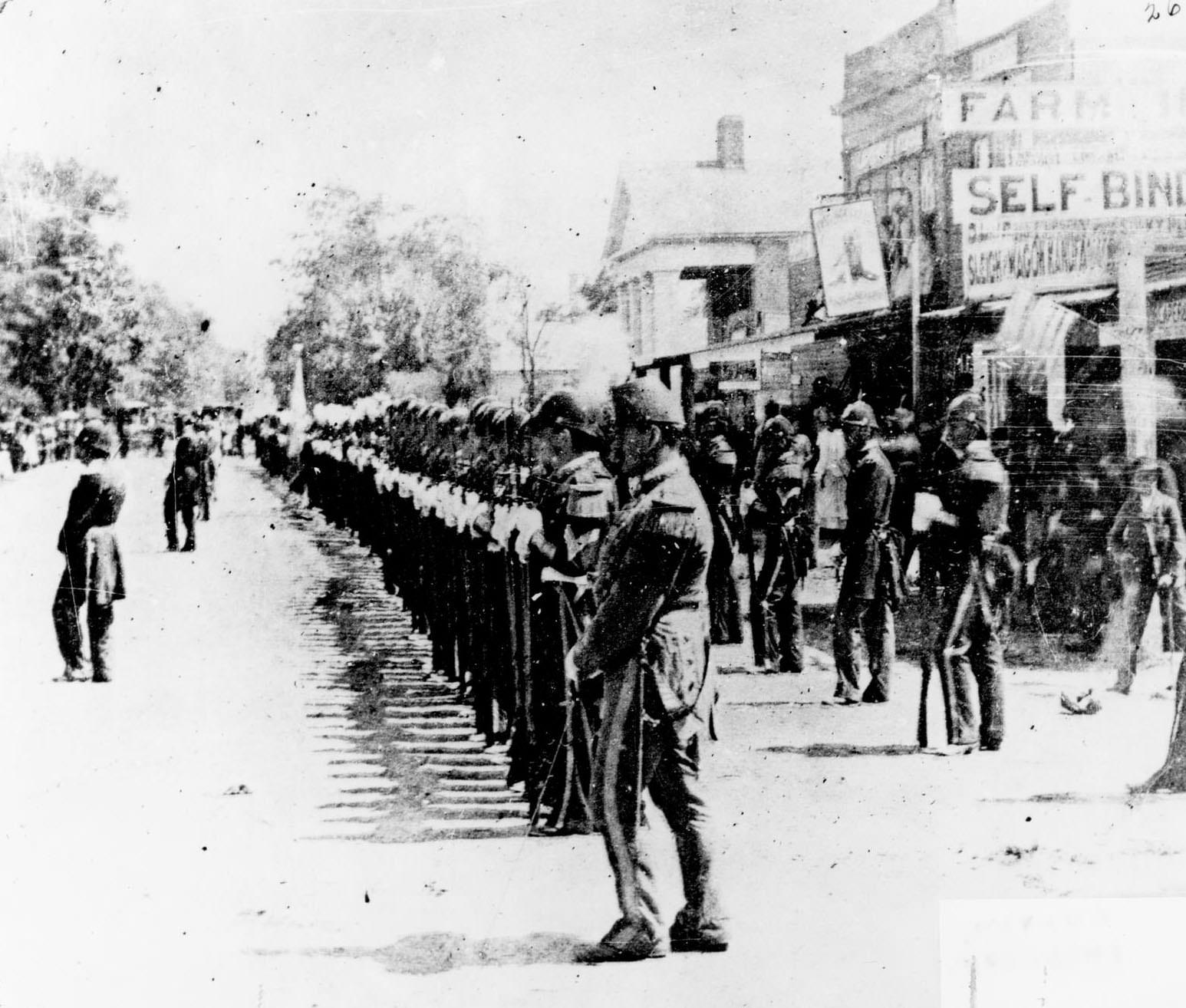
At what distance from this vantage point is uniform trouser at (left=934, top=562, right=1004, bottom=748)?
5258 millimetres

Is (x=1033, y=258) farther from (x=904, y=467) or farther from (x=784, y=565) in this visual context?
(x=784, y=565)

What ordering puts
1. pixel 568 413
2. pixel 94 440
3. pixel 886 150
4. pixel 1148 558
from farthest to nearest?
pixel 886 150 < pixel 1148 558 < pixel 94 440 < pixel 568 413

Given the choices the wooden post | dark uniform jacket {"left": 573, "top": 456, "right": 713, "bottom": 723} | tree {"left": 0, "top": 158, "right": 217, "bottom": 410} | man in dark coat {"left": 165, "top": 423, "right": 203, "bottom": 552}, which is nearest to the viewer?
dark uniform jacket {"left": 573, "top": 456, "right": 713, "bottom": 723}

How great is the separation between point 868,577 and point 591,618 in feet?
6.62

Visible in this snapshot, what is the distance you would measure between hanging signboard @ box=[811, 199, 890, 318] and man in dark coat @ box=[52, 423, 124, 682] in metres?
3.06

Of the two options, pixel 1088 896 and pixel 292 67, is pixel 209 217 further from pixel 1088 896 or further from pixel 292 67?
pixel 1088 896

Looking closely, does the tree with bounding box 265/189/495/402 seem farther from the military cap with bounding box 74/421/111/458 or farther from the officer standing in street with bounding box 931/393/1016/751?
the officer standing in street with bounding box 931/393/1016/751

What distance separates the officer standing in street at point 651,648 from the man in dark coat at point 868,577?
6.76ft

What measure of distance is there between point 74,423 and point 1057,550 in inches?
159

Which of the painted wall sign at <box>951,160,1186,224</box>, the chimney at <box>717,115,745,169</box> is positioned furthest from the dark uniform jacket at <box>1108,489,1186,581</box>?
the chimney at <box>717,115,745,169</box>

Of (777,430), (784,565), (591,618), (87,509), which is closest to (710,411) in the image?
(777,430)

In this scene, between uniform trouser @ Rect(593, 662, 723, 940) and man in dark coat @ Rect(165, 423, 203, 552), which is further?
man in dark coat @ Rect(165, 423, 203, 552)

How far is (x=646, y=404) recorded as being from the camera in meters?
3.94

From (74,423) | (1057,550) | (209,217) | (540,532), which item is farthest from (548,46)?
(1057,550)
